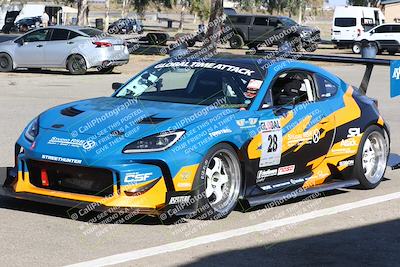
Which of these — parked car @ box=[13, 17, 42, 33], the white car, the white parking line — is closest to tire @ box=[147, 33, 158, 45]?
the white car

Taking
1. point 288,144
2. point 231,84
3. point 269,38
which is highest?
point 231,84

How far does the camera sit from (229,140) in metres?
6.74

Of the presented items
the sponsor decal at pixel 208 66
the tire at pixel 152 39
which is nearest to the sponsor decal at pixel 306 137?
the sponsor decal at pixel 208 66

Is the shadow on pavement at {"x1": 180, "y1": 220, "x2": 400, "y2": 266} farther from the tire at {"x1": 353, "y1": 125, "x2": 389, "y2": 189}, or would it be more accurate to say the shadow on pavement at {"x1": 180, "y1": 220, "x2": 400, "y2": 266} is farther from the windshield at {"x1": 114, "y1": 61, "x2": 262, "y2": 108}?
the tire at {"x1": 353, "y1": 125, "x2": 389, "y2": 189}

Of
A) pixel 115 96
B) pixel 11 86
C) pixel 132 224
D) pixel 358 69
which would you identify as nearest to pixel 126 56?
pixel 11 86

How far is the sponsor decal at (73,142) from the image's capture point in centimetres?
642

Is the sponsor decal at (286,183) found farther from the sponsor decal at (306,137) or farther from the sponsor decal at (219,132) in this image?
the sponsor decal at (219,132)

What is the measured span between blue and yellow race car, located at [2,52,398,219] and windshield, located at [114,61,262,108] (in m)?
0.01

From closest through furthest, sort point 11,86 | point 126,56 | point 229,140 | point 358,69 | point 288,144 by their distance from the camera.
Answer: point 229,140
point 288,144
point 11,86
point 126,56
point 358,69

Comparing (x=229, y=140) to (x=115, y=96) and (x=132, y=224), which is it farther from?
(x=115, y=96)

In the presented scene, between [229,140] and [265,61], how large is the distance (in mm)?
1493

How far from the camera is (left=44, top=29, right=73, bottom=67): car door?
2428 centimetres

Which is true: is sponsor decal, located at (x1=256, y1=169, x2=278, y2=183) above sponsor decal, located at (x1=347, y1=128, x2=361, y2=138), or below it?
below

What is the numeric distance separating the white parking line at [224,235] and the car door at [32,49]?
712 inches
